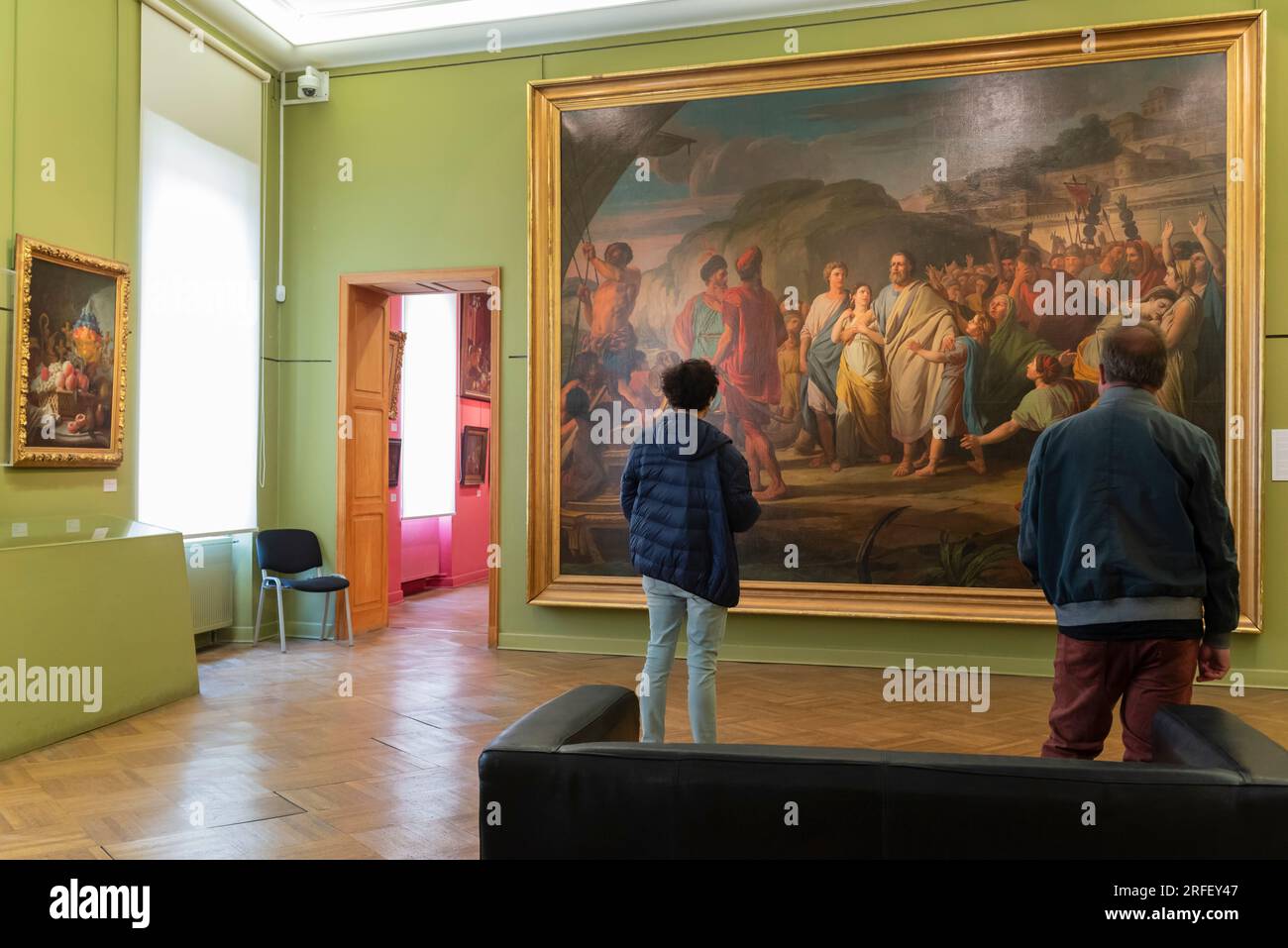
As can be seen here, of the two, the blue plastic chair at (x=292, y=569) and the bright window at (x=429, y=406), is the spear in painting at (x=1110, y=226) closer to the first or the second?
the blue plastic chair at (x=292, y=569)

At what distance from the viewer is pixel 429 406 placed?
13.6 meters

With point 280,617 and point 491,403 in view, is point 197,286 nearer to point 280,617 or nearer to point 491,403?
point 491,403

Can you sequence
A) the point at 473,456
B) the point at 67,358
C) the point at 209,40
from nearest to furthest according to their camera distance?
the point at 67,358
the point at 209,40
the point at 473,456

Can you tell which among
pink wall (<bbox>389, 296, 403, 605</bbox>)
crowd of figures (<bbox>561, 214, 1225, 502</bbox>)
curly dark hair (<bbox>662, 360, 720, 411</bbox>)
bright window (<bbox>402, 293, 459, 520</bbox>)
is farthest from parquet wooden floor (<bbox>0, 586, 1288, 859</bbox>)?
bright window (<bbox>402, 293, 459, 520</bbox>)

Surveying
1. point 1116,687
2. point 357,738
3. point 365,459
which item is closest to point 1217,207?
point 1116,687

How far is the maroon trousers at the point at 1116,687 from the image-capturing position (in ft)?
9.82

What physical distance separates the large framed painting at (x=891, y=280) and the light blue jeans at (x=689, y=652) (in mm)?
3737

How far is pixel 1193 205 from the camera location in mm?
7516

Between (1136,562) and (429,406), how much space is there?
11515mm

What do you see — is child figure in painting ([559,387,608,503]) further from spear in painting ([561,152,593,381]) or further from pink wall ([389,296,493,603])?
pink wall ([389,296,493,603])

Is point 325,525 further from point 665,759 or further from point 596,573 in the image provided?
point 665,759

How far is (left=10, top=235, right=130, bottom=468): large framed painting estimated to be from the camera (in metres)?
6.67

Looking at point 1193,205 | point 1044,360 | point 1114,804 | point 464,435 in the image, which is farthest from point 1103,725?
point 464,435
